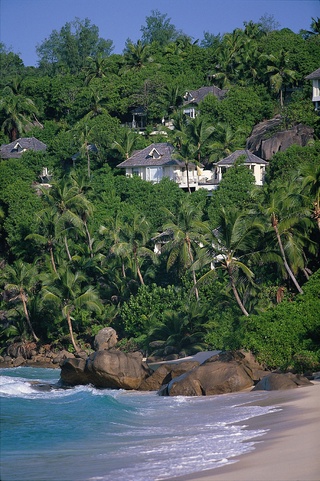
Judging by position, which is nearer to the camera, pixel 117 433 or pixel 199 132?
pixel 117 433

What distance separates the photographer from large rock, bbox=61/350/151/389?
35688 mm

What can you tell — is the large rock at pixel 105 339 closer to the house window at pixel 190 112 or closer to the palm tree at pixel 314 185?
the palm tree at pixel 314 185

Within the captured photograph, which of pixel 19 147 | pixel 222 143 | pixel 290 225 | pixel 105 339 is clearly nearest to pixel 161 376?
pixel 290 225

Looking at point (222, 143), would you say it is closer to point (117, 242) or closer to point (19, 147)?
point (117, 242)

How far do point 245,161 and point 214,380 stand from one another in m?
30.7

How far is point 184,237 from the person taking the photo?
47688mm

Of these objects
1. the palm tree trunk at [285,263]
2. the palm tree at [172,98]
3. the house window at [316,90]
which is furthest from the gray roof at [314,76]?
the palm tree trunk at [285,263]

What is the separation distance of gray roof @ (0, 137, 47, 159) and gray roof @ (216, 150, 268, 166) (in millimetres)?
17376

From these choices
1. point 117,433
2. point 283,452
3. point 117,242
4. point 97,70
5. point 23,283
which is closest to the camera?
point 283,452

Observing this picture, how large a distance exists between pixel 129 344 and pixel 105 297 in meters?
5.63

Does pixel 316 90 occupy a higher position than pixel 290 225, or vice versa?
pixel 316 90

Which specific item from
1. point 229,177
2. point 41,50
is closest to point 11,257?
point 229,177

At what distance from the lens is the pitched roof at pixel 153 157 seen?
66.6 meters

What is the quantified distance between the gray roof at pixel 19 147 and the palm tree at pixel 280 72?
19026 mm
